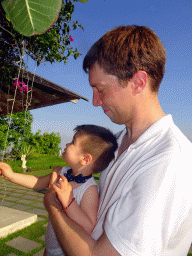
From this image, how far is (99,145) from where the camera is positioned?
1.83m

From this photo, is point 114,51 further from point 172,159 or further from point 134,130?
point 172,159

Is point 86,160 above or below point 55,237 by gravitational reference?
above

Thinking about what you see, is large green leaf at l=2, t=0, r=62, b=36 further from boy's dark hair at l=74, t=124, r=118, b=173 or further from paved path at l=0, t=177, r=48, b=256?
paved path at l=0, t=177, r=48, b=256

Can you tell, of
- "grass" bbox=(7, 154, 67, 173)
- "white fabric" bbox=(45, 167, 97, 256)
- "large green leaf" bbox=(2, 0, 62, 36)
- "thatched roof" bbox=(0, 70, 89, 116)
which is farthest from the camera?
"grass" bbox=(7, 154, 67, 173)

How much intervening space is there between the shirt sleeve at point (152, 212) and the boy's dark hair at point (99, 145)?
874 mm

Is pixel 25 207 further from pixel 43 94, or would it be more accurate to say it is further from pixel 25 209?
pixel 43 94

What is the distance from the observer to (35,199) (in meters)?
6.23

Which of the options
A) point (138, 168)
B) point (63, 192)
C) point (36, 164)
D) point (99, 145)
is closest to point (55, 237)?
point (63, 192)

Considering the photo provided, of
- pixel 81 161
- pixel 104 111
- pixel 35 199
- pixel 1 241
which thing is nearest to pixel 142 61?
pixel 104 111

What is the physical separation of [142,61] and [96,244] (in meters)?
1.06

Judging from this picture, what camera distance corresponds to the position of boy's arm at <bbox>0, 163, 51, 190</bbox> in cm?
201

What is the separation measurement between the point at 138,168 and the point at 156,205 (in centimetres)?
22

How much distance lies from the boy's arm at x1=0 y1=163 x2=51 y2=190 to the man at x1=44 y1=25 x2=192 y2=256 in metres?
0.75

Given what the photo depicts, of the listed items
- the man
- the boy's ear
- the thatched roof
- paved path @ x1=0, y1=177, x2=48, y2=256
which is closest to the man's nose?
the man
